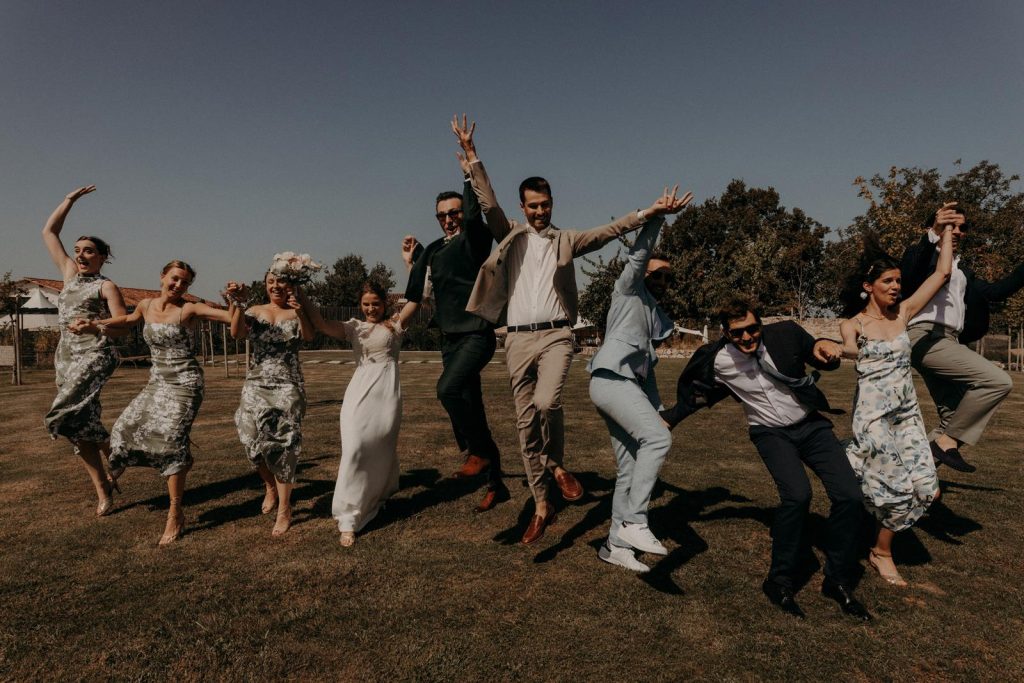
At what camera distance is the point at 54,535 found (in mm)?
4762

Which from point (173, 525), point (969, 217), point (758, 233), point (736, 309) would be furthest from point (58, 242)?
point (758, 233)

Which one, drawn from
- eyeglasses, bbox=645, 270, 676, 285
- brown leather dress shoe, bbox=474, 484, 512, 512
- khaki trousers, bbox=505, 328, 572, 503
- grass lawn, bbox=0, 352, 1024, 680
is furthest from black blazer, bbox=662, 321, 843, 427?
brown leather dress shoe, bbox=474, 484, 512, 512

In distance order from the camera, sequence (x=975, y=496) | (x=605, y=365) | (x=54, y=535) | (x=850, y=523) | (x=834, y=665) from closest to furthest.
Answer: (x=834, y=665) → (x=850, y=523) → (x=605, y=365) → (x=54, y=535) → (x=975, y=496)

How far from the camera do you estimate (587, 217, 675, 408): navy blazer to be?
398 centimetres

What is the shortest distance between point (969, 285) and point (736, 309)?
2.72 meters

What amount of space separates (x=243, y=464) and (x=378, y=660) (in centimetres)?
508

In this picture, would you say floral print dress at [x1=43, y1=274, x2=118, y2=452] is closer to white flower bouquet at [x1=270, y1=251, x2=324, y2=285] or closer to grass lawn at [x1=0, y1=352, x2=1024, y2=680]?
grass lawn at [x1=0, y1=352, x2=1024, y2=680]

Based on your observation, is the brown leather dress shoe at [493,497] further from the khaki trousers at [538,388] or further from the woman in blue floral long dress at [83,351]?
the woman in blue floral long dress at [83,351]

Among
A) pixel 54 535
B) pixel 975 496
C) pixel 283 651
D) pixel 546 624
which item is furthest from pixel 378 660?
pixel 975 496

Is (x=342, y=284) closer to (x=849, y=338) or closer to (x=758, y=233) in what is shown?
(x=758, y=233)

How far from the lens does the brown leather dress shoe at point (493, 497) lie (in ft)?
17.6

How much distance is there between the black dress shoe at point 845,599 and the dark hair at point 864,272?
1927mm

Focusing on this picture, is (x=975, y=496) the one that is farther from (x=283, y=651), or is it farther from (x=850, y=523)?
(x=283, y=651)

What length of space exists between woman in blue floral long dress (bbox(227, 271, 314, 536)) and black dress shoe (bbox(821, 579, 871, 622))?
4.02 meters
